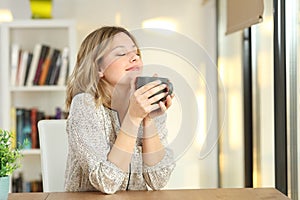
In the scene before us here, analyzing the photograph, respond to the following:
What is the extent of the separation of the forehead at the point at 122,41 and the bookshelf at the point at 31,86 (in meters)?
2.09

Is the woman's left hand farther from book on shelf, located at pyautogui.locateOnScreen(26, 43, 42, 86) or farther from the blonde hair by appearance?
book on shelf, located at pyautogui.locateOnScreen(26, 43, 42, 86)

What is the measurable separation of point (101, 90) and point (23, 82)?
2004 millimetres

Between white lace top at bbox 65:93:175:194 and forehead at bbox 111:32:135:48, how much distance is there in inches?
9.0

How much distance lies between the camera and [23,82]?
360cm

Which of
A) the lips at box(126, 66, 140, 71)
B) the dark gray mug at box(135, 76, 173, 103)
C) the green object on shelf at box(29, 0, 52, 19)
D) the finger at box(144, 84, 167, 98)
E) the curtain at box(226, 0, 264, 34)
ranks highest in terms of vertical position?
the green object on shelf at box(29, 0, 52, 19)

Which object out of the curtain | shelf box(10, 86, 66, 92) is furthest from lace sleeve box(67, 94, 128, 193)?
shelf box(10, 86, 66, 92)

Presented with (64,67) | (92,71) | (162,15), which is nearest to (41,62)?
(64,67)

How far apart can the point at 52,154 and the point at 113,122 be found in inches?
20.6

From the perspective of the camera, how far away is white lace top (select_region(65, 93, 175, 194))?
5.41 ft

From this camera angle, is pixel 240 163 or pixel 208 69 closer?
pixel 208 69

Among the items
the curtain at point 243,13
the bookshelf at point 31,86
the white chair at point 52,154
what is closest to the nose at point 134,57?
the white chair at point 52,154

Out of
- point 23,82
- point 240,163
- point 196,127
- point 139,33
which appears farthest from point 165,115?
point 23,82

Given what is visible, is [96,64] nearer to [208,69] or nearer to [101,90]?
[101,90]

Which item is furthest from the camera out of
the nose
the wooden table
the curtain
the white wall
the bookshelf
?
the white wall
